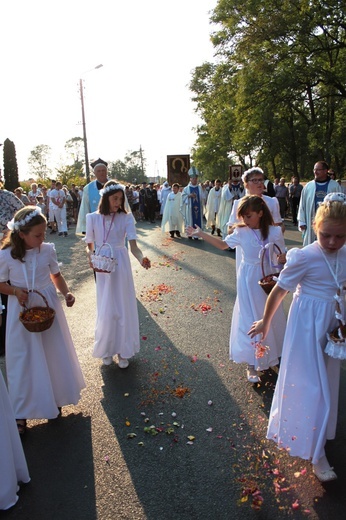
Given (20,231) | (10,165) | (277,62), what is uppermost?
(277,62)

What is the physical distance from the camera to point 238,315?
4.62m

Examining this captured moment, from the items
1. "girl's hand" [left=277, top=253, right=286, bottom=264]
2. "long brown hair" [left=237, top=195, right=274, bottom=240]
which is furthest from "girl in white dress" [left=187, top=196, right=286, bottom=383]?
"girl's hand" [left=277, top=253, right=286, bottom=264]

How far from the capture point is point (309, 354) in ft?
9.53

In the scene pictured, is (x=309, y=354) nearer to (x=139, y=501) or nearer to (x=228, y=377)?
(x=139, y=501)

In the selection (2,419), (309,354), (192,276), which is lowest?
(192,276)

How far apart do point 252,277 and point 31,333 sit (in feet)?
7.29

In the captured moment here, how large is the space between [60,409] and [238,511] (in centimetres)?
203

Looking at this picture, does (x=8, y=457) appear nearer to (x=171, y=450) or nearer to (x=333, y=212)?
(x=171, y=450)

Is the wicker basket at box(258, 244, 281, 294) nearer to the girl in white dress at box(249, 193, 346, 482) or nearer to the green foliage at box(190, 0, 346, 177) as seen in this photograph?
the girl in white dress at box(249, 193, 346, 482)

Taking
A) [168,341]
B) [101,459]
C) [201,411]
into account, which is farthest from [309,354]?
[168,341]

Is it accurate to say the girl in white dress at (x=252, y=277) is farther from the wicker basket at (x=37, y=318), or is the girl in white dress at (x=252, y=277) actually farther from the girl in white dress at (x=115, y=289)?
the wicker basket at (x=37, y=318)

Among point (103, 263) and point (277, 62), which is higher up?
point (277, 62)

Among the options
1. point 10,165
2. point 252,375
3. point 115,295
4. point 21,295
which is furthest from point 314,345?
point 10,165

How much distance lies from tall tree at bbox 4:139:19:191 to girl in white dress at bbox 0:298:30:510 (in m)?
40.6
